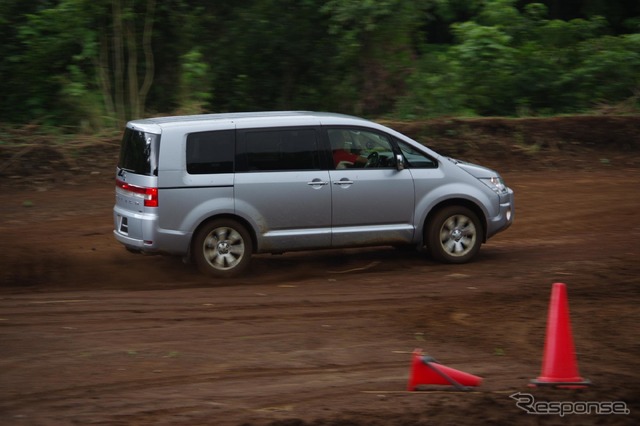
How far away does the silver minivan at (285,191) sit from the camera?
10602 mm

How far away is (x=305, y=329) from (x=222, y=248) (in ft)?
7.93

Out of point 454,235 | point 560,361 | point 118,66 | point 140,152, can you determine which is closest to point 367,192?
point 454,235

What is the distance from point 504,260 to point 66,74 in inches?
431

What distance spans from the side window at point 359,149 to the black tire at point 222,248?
54.6 inches

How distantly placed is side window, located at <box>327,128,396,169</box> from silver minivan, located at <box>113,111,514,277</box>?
1 centimetres

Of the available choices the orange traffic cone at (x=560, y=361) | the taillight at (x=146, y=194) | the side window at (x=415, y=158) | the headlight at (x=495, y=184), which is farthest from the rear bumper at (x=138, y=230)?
the orange traffic cone at (x=560, y=361)

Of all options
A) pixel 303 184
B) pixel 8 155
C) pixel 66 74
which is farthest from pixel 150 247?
pixel 66 74

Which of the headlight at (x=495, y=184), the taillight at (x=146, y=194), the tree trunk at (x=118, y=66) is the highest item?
the tree trunk at (x=118, y=66)

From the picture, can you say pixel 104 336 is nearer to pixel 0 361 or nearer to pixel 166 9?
pixel 0 361

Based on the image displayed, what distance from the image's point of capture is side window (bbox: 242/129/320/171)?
35.5ft

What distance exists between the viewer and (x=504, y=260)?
11.9m

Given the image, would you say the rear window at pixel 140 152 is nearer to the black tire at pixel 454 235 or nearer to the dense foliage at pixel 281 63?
the black tire at pixel 454 235

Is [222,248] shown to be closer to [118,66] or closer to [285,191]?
[285,191]

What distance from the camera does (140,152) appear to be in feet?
35.2
